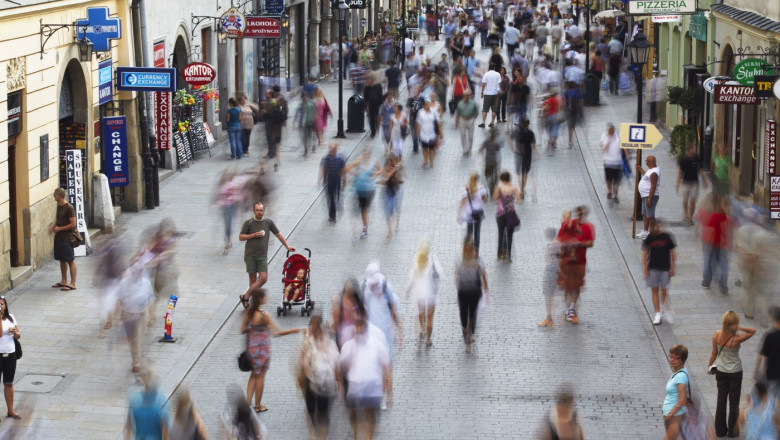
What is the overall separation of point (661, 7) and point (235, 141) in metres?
10.5

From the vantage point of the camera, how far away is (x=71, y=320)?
16.5 meters

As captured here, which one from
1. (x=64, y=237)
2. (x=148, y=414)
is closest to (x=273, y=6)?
(x=64, y=237)

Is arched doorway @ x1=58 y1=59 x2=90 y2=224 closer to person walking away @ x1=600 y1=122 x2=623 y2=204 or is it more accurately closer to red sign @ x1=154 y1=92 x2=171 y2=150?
A: red sign @ x1=154 y1=92 x2=171 y2=150

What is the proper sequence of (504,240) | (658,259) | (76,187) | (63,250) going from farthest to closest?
(76,187) < (504,240) < (63,250) < (658,259)

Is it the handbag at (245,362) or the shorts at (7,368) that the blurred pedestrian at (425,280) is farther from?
the shorts at (7,368)

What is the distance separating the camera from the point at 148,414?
34.1ft

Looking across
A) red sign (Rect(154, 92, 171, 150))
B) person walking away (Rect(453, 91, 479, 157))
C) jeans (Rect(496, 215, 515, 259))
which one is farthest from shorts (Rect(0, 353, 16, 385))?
person walking away (Rect(453, 91, 479, 157))

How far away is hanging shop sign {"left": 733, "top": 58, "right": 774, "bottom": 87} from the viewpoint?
66.9 ft

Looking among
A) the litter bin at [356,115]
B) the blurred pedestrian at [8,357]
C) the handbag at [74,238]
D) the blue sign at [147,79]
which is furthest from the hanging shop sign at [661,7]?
the blurred pedestrian at [8,357]

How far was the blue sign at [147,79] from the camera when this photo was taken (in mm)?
22172

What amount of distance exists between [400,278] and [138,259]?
5072 mm

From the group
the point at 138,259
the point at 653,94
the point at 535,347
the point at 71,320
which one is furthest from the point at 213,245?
the point at 653,94

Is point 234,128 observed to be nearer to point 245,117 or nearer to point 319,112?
point 245,117

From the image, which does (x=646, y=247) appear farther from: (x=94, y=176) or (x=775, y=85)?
(x=94, y=176)
